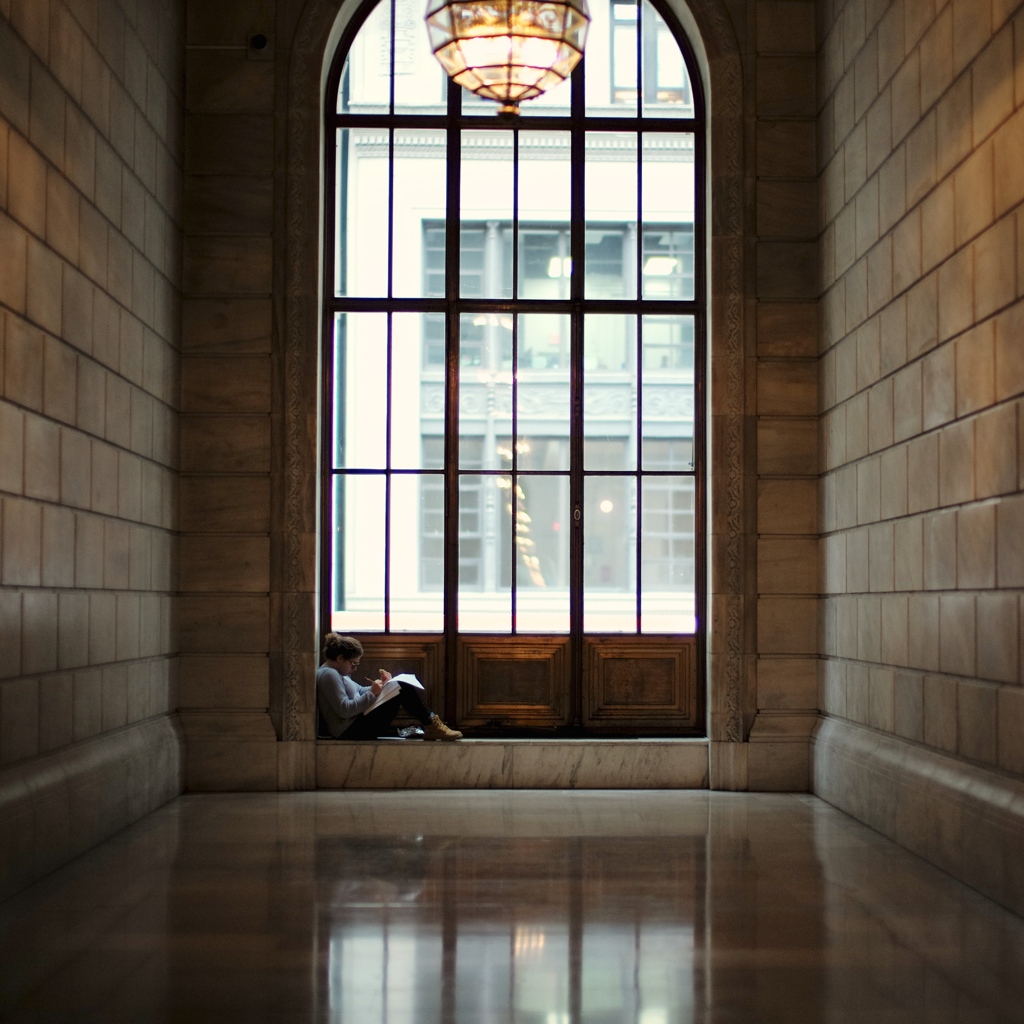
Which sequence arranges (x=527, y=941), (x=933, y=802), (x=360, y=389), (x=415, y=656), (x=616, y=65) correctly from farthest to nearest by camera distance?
(x=616, y=65), (x=360, y=389), (x=415, y=656), (x=933, y=802), (x=527, y=941)

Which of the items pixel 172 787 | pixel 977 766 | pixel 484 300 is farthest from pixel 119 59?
pixel 977 766

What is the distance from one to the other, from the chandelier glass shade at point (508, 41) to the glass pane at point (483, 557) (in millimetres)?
3722

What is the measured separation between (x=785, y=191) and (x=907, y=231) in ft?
7.52

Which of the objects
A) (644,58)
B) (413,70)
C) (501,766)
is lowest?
(501,766)

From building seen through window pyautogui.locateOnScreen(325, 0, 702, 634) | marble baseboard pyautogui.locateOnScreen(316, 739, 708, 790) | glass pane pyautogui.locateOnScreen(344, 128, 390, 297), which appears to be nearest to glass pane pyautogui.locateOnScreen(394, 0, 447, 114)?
building seen through window pyautogui.locateOnScreen(325, 0, 702, 634)

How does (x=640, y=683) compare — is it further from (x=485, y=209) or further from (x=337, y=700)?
(x=485, y=209)

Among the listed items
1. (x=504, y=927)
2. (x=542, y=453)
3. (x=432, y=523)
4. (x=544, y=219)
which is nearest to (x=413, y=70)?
(x=544, y=219)

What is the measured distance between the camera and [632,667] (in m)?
9.38

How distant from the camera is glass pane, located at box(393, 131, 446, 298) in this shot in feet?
31.1

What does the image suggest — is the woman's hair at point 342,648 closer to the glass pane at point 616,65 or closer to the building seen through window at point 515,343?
the building seen through window at point 515,343

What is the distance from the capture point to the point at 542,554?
940 centimetres

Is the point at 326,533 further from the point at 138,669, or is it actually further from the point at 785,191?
the point at 785,191

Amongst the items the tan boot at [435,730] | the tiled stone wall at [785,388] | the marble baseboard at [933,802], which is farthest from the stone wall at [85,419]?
the marble baseboard at [933,802]

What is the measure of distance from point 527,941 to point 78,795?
274cm
